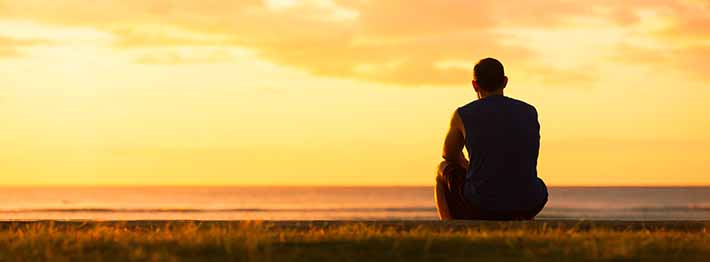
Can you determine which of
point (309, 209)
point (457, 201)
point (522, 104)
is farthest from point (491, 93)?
point (309, 209)

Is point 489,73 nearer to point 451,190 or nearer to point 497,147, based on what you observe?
point 497,147

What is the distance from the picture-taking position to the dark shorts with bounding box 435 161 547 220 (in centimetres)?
761

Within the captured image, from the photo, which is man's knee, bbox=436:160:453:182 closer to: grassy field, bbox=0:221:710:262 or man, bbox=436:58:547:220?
man, bbox=436:58:547:220

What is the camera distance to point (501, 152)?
7.38 m

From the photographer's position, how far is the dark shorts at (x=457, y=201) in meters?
7.61

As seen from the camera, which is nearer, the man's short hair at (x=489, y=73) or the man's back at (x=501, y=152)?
the man's back at (x=501, y=152)

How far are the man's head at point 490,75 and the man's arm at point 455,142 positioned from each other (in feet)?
1.04

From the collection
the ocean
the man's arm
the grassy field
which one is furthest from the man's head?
the ocean

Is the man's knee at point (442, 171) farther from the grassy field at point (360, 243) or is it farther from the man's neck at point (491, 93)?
the grassy field at point (360, 243)

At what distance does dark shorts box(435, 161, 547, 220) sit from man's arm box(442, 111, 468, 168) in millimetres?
50

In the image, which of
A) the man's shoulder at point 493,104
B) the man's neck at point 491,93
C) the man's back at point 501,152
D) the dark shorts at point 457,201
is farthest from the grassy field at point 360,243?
the man's neck at point 491,93

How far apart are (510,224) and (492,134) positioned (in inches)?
33.0

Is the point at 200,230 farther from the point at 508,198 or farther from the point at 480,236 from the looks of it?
the point at 508,198

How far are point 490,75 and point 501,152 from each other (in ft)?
1.94
